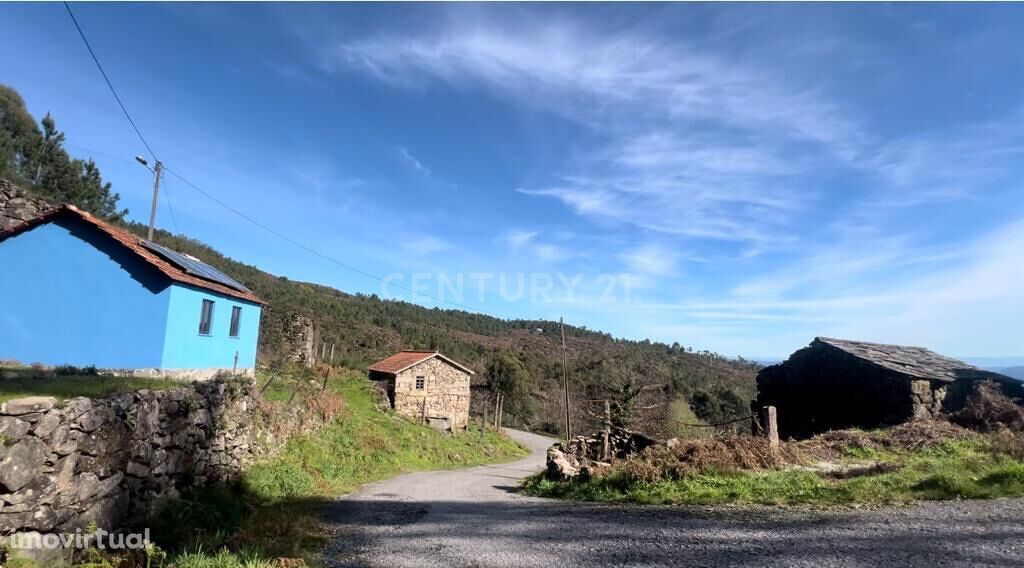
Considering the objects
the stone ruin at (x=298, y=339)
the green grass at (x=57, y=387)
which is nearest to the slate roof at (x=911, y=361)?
the green grass at (x=57, y=387)

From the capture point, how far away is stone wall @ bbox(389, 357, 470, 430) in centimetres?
3095

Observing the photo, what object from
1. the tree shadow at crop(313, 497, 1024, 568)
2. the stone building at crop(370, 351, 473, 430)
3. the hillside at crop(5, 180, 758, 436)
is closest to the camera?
the tree shadow at crop(313, 497, 1024, 568)

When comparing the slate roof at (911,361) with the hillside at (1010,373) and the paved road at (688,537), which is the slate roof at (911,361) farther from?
the paved road at (688,537)

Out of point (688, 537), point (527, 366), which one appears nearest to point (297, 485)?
point (688, 537)

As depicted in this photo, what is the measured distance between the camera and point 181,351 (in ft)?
44.1

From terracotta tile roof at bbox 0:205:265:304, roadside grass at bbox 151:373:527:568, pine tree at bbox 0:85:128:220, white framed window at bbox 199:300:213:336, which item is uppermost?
pine tree at bbox 0:85:128:220

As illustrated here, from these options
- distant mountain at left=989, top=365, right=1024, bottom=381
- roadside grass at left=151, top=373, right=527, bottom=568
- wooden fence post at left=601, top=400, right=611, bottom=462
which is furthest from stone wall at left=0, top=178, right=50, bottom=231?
distant mountain at left=989, top=365, right=1024, bottom=381

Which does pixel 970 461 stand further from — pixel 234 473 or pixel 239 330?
pixel 239 330

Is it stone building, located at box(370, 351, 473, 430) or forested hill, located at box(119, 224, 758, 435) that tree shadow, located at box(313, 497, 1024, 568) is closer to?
forested hill, located at box(119, 224, 758, 435)

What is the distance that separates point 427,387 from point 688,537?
26.9 metres

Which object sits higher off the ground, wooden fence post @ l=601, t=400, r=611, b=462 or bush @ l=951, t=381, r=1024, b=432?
bush @ l=951, t=381, r=1024, b=432

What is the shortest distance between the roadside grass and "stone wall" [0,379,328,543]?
1.70ft

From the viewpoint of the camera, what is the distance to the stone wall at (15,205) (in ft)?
61.1

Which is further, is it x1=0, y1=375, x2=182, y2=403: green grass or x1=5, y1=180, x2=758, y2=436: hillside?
x1=5, y1=180, x2=758, y2=436: hillside
